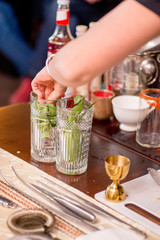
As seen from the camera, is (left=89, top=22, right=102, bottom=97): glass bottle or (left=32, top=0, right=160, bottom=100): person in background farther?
(left=89, top=22, right=102, bottom=97): glass bottle

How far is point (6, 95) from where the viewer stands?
11.3ft

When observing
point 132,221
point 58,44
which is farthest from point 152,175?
point 58,44

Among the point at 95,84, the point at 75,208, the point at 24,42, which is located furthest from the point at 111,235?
the point at 24,42

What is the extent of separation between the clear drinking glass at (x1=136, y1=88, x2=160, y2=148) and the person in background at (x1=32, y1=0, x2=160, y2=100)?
0.55m

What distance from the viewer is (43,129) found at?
1.20 m

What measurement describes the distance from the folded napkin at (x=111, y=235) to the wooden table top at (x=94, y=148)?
0.19 meters

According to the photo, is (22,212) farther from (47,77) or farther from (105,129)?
(105,129)

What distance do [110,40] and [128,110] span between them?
2.16ft

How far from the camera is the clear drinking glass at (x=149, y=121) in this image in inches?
54.7

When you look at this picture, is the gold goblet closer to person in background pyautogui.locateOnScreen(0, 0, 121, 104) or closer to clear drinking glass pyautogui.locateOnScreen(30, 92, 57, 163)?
clear drinking glass pyautogui.locateOnScreen(30, 92, 57, 163)

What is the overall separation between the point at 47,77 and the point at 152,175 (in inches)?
15.6

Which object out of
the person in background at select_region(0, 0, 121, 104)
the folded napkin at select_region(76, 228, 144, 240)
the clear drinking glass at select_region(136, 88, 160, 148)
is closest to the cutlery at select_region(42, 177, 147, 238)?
the folded napkin at select_region(76, 228, 144, 240)

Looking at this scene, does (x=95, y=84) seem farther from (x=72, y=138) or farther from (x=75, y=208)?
(x=75, y=208)

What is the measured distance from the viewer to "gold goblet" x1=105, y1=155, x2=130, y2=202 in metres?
1.02
